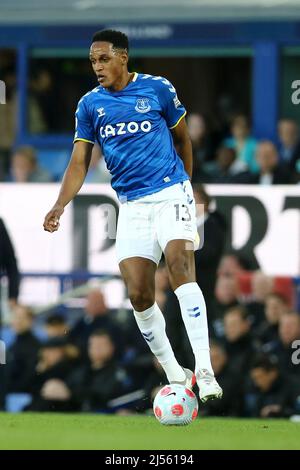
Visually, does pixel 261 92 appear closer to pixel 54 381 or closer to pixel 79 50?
pixel 79 50

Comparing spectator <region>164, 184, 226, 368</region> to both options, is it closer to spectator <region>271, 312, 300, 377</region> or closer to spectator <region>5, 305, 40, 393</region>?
spectator <region>271, 312, 300, 377</region>

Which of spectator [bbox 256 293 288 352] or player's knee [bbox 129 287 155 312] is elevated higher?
player's knee [bbox 129 287 155 312]

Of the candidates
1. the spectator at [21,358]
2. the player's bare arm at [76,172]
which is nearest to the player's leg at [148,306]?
the player's bare arm at [76,172]

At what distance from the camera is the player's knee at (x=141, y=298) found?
9727 millimetres

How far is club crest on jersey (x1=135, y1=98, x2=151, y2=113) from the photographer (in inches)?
380

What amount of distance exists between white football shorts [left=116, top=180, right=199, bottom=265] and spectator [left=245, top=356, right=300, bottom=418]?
3.82 metres

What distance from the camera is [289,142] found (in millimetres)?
14297

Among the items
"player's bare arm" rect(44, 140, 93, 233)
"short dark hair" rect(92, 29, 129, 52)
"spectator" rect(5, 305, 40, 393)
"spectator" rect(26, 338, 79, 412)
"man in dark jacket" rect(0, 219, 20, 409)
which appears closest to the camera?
"short dark hair" rect(92, 29, 129, 52)

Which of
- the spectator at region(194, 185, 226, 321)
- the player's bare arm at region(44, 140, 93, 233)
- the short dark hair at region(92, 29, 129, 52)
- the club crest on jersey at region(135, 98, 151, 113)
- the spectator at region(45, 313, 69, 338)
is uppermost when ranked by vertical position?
the short dark hair at region(92, 29, 129, 52)

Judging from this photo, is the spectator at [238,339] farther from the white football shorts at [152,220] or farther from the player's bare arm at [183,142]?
the white football shorts at [152,220]

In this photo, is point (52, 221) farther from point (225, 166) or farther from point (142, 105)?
point (225, 166)

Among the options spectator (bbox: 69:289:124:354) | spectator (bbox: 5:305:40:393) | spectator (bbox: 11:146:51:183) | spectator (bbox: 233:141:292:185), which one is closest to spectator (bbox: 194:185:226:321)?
spectator (bbox: 233:141:292:185)

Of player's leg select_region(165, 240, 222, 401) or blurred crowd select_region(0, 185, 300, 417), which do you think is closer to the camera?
player's leg select_region(165, 240, 222, 401)

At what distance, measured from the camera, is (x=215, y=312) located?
14148mm
